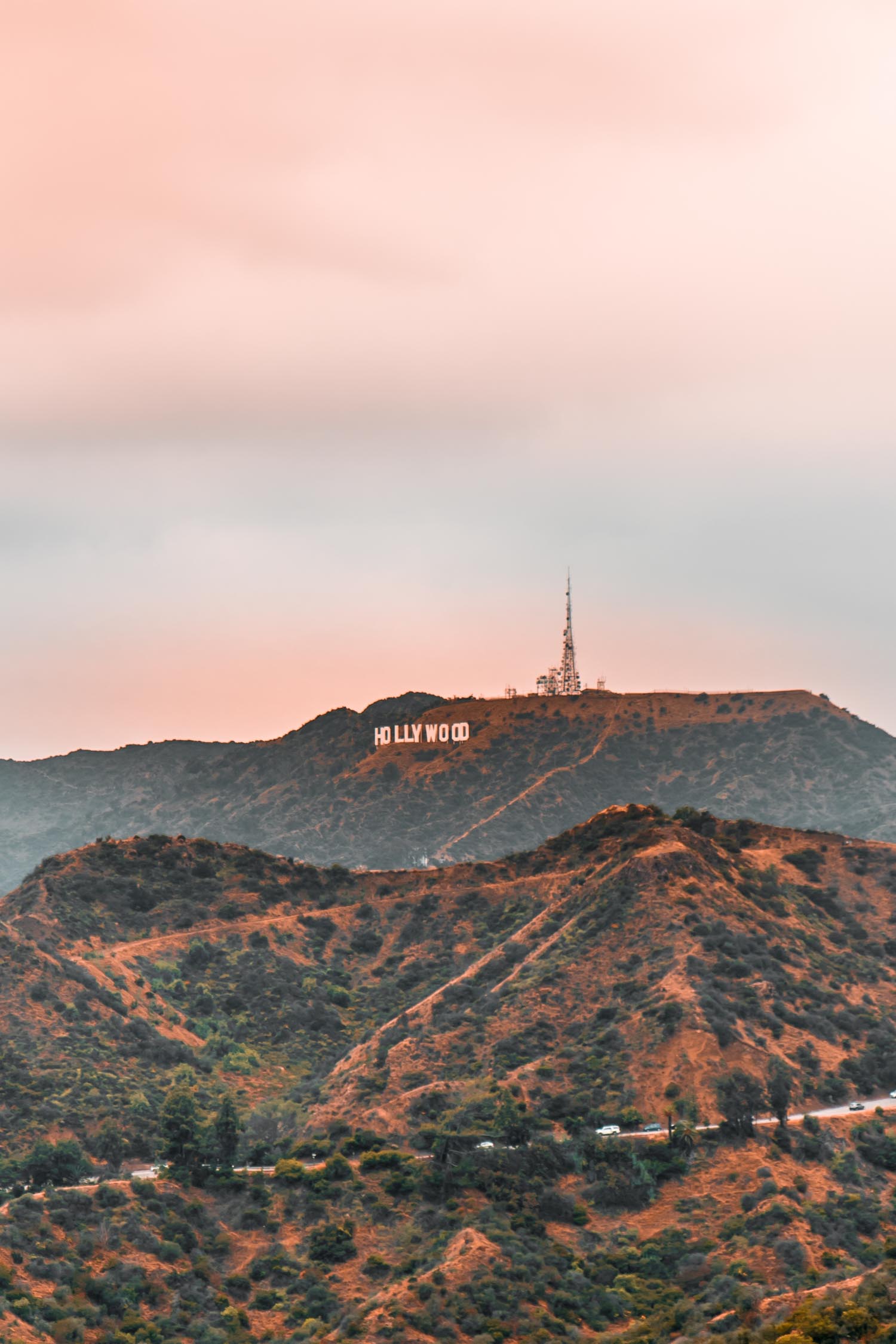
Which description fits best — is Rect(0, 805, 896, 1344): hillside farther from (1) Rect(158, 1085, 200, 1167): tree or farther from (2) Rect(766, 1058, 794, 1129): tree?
(1) Rect(158, 1085, 200, 1167): tree

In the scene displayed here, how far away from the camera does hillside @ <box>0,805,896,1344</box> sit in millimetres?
82625

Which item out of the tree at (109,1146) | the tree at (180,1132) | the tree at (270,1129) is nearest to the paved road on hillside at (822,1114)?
the tree at (270,1129)

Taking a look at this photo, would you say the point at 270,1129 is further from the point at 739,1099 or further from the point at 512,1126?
the point at 739,1099

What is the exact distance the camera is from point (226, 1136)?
10019 cm

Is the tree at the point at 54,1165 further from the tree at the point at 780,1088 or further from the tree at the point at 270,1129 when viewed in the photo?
the tree at the point at 780,1088

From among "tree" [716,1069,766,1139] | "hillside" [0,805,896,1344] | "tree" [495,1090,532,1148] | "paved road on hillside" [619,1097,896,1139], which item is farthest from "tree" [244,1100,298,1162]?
"tree" [716,1069,766,1139]

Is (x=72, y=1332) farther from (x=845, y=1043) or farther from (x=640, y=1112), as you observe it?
(x=845, y=1043)

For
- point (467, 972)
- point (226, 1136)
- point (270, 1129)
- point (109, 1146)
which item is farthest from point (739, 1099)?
point (109, 1146)

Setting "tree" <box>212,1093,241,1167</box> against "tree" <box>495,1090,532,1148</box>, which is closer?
"tree" <box>212,1093,241,1167</box>

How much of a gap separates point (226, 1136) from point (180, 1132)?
10.8 feet

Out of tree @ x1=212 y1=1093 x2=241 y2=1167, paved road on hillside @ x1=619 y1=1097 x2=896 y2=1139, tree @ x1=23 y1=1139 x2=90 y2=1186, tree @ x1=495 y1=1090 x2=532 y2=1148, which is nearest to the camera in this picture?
tree @ x1=23 y1=1139 x2=90 y2=1186

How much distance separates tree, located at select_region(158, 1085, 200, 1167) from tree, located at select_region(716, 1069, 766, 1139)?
106ft

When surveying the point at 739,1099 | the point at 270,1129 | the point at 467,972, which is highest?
the point at 467,972

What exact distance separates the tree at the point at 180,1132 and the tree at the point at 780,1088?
1402 inches
